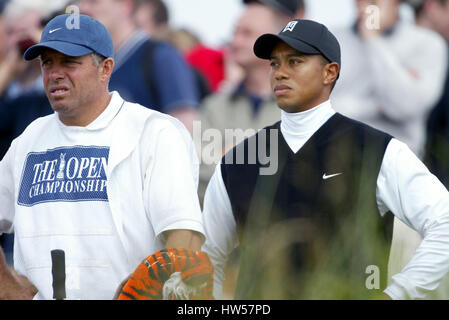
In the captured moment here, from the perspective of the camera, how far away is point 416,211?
3.38 m

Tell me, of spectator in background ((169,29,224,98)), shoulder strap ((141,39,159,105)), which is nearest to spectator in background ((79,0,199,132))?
shoulder strap ((141,39,159,105))

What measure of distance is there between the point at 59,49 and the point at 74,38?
101mm

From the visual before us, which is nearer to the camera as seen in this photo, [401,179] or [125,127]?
[401,179]

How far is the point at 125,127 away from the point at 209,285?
780 millimetres

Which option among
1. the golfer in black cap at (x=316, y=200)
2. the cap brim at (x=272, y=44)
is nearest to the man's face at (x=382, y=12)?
the golfer in black cap at (x=316, y=200)

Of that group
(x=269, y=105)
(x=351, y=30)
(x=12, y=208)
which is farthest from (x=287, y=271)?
(x=351, y=30)

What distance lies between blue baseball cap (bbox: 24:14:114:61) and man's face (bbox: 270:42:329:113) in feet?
2.44

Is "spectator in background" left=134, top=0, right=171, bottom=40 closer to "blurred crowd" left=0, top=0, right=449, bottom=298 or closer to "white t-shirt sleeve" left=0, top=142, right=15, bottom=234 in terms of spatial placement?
"blurred crowd" left=0, top=0, right=449, bottom=298

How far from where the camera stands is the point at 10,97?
518cm

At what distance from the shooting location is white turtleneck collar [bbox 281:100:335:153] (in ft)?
12.1

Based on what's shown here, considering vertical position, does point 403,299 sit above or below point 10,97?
below

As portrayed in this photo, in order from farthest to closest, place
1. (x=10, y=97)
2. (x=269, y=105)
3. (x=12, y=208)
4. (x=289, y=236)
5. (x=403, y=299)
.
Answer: (x=10, y=97), (x=269, y=105), (x=12, y=208), (x=289, y=236), (x=403, y=299)

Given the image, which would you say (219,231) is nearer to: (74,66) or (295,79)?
(295,79)

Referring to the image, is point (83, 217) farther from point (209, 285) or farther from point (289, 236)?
point (289, 236)
